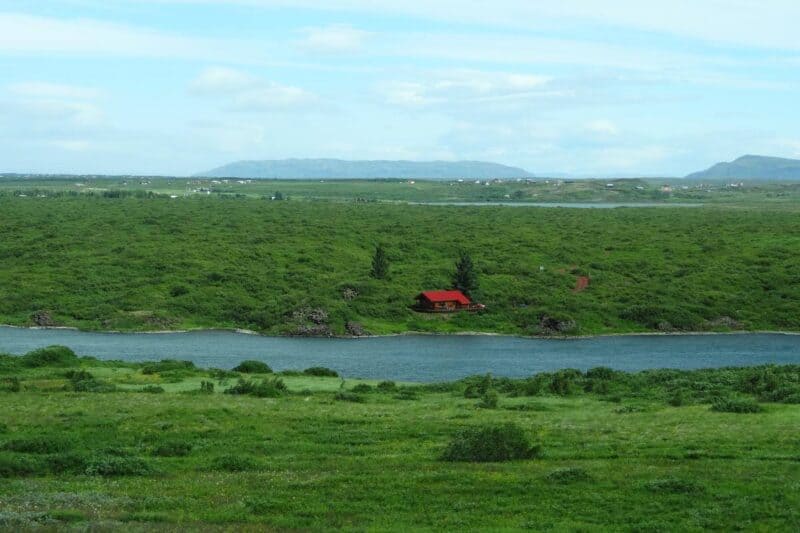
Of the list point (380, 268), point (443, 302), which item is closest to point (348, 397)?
point (443, 302)

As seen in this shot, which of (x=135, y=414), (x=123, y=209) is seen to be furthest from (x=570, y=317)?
(x=123, y=209)

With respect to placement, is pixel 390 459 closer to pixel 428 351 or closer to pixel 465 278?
pixel 428 351

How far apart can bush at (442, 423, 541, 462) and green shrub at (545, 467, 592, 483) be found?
2.24 metres

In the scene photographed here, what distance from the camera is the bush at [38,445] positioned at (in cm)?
2317

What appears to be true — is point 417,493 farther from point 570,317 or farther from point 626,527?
point 570,317

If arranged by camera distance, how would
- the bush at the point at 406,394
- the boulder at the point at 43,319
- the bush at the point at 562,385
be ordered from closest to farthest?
the bush at the point at 406,394
the bush at the point at 562,385
the boulder at the point at 43,319

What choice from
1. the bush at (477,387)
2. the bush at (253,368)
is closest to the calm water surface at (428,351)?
the bush at (253,368)

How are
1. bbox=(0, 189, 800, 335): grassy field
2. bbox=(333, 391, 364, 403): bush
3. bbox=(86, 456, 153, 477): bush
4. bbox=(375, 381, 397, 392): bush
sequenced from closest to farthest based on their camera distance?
1. bbox=(86, 456, 153, 477): bush
2. bbox=(333, 391, 364, 403): bush
3. bbox=(375, 381, 397, 392): bush
4. bbox=(0, 189, 800, 335): grassy field

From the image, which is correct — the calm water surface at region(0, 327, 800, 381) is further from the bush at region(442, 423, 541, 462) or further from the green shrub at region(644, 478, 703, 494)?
the green shrub at region(644, 478, 703, 494)

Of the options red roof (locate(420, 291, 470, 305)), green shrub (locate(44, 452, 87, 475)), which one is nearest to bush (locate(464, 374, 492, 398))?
green shrub (locate(44, 452, 87, 475))

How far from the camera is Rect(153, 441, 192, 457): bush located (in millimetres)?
23547

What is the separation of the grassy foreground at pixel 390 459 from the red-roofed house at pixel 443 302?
1618 inches

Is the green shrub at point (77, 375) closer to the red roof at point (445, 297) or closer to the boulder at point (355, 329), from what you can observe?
the boulder at point (355, 329)

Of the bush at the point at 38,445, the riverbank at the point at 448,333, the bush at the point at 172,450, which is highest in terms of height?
the bush at the point at 38,445
